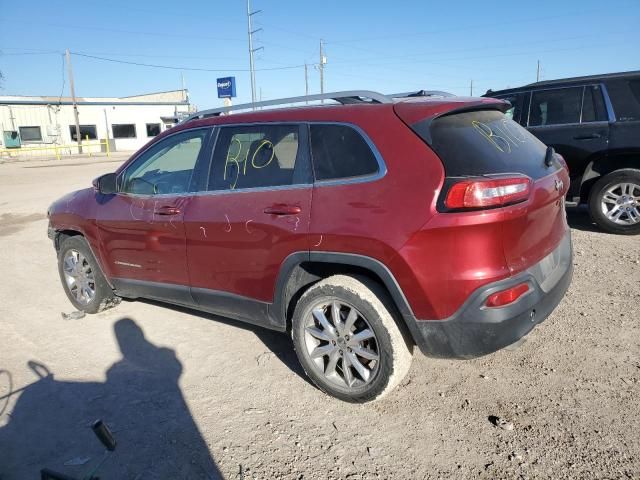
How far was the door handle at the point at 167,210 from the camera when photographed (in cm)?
355

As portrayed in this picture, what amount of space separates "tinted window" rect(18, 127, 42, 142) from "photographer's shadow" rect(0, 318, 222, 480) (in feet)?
145

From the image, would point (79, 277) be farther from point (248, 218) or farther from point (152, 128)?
point (152, 128)

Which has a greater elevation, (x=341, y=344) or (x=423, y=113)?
(x=423, y=113)

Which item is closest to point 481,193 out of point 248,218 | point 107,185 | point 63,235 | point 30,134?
point 248,218

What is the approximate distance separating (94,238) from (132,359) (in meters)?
1.26

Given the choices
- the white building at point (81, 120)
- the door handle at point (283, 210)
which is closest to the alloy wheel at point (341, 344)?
the door handle at point (283, 210)

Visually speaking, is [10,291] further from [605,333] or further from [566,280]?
[605,333]

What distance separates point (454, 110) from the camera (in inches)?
106

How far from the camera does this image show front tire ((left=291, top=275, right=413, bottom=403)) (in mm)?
2684

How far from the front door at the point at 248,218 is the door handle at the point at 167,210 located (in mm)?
137

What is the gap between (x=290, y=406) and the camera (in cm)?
296

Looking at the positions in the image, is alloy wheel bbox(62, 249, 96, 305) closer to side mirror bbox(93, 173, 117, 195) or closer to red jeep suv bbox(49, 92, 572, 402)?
side mirror bbox(93, 173, 117, 195)

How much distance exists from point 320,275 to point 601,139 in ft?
15.8

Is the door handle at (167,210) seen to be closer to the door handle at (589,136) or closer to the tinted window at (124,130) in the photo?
the door handle at (589,136)
